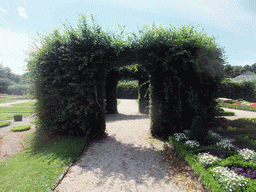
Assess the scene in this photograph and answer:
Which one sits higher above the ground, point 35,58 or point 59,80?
point 35,58

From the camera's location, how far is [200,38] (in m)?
6.24

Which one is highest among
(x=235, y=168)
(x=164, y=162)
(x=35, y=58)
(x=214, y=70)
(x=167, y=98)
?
(x=35, y=58)

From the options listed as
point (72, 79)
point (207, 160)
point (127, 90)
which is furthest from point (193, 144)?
point (127, 90)

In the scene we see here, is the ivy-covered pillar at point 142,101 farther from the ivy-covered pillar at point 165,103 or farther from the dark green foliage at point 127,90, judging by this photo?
the dark green foliage at point 127,90

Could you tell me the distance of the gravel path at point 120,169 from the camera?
144 inches

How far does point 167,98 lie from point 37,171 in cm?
494

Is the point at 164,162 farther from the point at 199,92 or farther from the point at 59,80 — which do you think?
the point at 59,80

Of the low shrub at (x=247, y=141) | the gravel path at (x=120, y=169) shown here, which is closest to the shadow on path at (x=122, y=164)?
the gravel path at (x=120, y=169)

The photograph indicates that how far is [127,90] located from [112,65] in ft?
76.8

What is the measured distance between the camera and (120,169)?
14.7ft

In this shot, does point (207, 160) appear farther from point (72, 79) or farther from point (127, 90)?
point (127, 90)

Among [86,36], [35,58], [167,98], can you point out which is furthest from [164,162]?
[35,58]

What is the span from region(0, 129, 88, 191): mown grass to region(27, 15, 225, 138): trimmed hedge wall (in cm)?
72

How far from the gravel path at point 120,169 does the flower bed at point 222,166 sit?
29.4 inches
